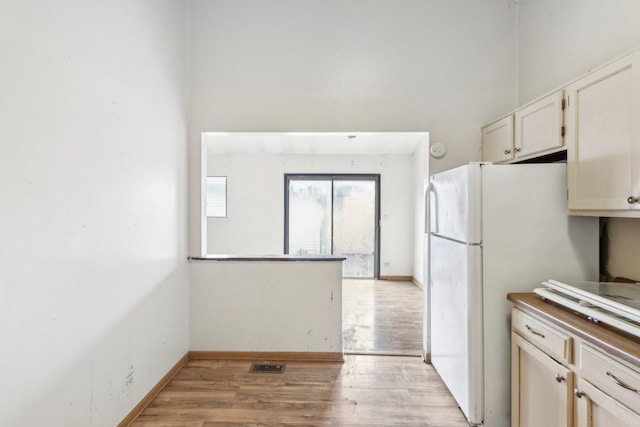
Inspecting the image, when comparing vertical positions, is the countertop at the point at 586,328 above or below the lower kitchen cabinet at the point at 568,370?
above

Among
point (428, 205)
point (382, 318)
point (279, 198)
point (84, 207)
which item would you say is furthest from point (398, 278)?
point (84, 207)

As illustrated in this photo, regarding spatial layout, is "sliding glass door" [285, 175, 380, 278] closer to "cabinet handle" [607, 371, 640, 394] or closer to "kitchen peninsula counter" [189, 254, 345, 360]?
"kitchen peninsula counter" [189, 254, 345, 360]

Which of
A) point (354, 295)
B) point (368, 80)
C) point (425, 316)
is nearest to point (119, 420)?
point (425, 316)

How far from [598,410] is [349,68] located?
2.57 meters

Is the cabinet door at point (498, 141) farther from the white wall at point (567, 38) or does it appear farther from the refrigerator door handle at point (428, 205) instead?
the refrigerator door handle at point (428, 205)

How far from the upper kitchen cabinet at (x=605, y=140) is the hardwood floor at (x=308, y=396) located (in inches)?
57.7

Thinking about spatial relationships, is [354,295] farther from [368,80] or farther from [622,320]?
[622,320]

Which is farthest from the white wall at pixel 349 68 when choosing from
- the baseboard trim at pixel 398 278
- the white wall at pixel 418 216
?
the baseboard trim at pixel 398 278

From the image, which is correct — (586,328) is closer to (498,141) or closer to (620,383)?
(620,383)

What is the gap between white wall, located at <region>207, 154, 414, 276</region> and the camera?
5.61 m

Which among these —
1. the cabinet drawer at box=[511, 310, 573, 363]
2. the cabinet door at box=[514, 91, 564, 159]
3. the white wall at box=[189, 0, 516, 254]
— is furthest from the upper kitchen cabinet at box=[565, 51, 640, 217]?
the white wall at box=[189, 0, 516, 254]

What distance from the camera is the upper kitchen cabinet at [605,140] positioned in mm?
1293

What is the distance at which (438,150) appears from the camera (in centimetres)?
258

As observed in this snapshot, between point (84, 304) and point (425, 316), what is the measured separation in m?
2.37
